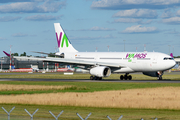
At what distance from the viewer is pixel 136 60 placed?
6012cm

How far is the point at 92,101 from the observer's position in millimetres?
29984

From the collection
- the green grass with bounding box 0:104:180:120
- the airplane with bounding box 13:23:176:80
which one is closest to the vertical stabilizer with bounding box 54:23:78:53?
the airplane with bounding box 13:23:176:80

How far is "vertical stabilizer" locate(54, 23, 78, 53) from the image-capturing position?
7188 centimetres

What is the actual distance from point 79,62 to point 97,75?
15.2 feet

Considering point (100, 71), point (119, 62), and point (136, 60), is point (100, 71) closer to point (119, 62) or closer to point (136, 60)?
point (119, 62)

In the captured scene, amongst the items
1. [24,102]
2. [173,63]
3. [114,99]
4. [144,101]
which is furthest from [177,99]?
[173,63]

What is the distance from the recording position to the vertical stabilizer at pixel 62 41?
71875mm

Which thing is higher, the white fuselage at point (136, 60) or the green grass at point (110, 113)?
the white fuselage at point (136, 60)

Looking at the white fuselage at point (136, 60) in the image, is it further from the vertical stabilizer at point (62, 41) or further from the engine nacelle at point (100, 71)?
the vertical stabilizer at point (62, 41)

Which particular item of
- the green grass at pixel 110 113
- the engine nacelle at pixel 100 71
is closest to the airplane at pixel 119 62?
the engine nacelle at pixel 100 71

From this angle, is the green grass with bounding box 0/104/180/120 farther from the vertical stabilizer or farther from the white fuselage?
the vertical stabilizer

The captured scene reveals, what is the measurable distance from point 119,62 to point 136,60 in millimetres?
3584

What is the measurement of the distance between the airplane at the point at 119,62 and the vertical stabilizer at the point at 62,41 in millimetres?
1868

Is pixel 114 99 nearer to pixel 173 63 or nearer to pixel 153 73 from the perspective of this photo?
pixel 173 63
